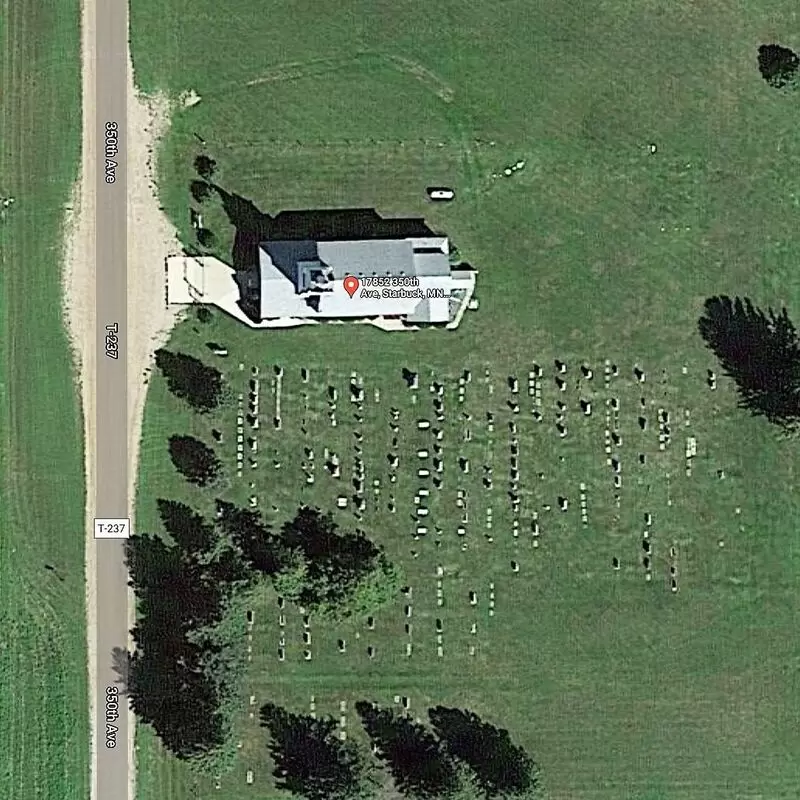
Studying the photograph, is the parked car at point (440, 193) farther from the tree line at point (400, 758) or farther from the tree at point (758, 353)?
the tree line at point (400, 758)

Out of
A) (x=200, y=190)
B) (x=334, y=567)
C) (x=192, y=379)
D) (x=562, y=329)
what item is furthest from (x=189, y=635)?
(x=562, y=329)

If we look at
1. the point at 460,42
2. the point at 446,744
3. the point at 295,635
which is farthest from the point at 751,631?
the point at 460,42

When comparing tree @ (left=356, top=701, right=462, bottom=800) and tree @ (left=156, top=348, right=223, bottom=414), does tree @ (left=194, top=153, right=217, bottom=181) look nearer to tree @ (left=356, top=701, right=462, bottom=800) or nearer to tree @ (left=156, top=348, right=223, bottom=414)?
tree @ (left=156, top=348, right=223, bottom=414)

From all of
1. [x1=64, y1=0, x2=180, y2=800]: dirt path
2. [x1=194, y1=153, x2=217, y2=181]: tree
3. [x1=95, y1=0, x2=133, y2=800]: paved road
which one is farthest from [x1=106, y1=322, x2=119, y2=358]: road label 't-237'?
[x1=194, y1=153, x2=217, y2=181]: tree

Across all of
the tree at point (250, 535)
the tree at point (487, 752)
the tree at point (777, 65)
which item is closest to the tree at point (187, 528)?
the tree at point (250, 535)

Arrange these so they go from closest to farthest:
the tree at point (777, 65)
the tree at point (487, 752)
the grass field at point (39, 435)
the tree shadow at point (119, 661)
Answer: the tree at point (777, 65)
the tree at point (487, 752)
the grass field at point (39, 435)
the tree shadow at point (119, 661)

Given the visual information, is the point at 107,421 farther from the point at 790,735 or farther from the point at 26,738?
the point at 790,735
